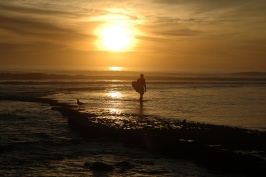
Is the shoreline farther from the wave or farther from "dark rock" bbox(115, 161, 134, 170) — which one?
the wave

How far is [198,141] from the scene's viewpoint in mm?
15297

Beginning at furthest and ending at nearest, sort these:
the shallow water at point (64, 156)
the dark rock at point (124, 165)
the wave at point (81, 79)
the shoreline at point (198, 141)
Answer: the wave at point (81, 79), the shoreline at point (198, 141), the dark rock at point (124, 165), the shallow water at point (64, 156)

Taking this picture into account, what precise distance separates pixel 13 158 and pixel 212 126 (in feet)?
32.6

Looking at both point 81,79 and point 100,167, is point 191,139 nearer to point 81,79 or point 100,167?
point 100,167

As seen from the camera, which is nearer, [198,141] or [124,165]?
[124,165]

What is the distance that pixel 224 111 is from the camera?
2592cm

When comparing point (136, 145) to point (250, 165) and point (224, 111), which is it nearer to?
point (250, 165)

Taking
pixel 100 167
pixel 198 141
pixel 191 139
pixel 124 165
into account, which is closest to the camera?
pixel 100 167

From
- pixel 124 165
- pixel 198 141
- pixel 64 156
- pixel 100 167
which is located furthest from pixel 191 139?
pixel 64 156

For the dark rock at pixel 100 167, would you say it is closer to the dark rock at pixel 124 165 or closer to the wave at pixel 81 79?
the dark rock at pixel 124 165

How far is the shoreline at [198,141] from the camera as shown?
1273cm

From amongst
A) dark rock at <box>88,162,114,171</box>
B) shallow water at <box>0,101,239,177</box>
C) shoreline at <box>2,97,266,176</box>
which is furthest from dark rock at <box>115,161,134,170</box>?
shoreline at <box>2,97,266,176</box>

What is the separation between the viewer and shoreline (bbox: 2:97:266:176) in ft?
41.8

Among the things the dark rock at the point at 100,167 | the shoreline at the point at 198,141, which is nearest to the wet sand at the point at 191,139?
the shoreline at the point at 198,141
